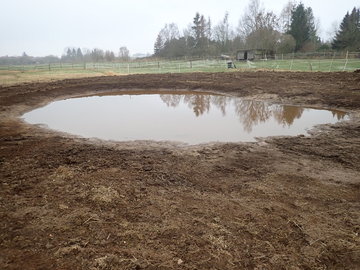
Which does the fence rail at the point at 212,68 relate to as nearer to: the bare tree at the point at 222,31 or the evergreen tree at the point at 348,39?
the evergreen tree at the point at 348,39

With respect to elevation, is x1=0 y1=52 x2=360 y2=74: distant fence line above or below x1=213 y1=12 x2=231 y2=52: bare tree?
below

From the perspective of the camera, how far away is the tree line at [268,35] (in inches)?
1779

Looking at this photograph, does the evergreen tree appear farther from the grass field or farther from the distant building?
the grass field

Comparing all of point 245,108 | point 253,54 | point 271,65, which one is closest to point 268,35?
point 253,54

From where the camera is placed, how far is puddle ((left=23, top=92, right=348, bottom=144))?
29.1 ft

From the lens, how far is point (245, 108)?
41.4 ft

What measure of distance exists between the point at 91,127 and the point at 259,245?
7.91 meters

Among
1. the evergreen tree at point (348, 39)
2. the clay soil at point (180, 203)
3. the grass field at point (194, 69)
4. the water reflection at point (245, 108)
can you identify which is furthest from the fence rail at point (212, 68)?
the clay soil at point (180, 203)

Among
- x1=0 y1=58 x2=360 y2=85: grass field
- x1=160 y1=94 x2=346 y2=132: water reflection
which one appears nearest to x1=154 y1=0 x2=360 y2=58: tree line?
x1=0 y1=58 x2=360 y2=85: grass field

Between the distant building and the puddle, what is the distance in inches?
1111

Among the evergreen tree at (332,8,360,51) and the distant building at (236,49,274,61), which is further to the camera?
the evergreen tree at (332,8,360,51)

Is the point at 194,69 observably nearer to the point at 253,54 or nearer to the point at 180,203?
the point at 253,54

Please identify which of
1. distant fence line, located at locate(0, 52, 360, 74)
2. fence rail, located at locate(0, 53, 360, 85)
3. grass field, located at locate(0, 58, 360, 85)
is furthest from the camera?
distant fence line, located at locate(0, 52, 360, 74)

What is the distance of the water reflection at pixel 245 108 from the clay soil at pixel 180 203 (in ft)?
8.03
